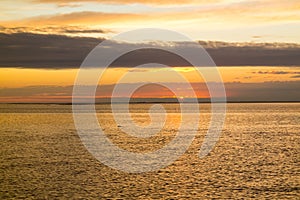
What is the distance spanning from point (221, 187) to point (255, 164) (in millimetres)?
18481

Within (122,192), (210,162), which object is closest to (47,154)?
(210,162)

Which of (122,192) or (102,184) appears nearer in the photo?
(122,192)

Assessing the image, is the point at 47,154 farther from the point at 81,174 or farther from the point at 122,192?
the point at 122,192

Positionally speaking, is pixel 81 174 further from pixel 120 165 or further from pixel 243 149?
pixel 243 149

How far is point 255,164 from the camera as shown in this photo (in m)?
66.1

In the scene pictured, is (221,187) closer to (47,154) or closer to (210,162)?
(210,162)

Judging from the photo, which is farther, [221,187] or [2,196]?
[221,187]

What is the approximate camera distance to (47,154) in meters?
75.1

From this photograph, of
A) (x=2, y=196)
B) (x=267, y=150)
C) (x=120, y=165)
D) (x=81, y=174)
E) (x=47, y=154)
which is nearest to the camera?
(x=2, y=196)

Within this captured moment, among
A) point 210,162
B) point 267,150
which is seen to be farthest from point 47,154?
point 267,150

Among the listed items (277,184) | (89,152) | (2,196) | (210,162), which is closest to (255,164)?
(210,162)

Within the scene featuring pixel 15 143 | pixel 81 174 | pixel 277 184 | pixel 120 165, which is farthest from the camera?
pixel 15 143

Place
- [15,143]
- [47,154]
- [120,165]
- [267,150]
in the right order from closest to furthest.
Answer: [120,165] < [47,154] < [267,150] < [15,143]

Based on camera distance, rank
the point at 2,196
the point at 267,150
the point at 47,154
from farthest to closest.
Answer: the point at 267,150, the point at 47,154, the point at 2,196
